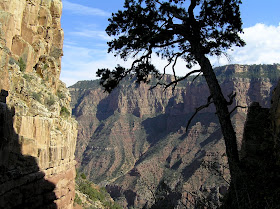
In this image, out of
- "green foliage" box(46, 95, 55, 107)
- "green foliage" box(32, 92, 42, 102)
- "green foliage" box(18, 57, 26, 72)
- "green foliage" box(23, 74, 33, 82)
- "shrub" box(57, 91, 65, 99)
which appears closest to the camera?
"green foliage" box(32, 92, 42, 102)

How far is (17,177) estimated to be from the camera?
13.1 metres

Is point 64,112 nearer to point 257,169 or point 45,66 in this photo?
point 45,66

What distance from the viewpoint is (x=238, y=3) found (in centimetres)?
909

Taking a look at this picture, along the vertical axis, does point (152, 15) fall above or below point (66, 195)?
above

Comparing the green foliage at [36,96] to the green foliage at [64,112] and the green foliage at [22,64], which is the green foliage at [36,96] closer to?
the green foliage at [22,64]

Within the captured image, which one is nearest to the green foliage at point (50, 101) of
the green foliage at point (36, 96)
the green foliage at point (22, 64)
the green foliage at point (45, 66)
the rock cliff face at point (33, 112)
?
the rock cliff face at point (33, 112)

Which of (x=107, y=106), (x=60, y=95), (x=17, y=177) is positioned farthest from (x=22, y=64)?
(x=107, y=106)

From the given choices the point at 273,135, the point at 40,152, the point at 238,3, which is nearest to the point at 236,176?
the point at 273,135

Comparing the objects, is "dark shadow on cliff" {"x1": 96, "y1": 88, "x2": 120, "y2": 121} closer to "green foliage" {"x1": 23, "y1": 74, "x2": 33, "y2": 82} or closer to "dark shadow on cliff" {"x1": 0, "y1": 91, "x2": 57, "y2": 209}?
"green foliage" {"x1": 23, "y1": 74, "x2": 33, "y2": 82}

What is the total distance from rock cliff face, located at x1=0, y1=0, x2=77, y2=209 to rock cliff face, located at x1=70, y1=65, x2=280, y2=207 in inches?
1999

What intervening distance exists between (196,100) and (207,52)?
148 m

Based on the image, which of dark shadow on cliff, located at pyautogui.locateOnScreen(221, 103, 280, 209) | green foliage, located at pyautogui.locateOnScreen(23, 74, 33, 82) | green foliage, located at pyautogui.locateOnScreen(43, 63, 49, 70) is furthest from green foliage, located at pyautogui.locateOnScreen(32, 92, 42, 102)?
dark shadow on cliff, located at pyautogui.locateOnScreen(221, 103, 280, 209)

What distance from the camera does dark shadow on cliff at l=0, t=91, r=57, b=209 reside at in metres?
10.8

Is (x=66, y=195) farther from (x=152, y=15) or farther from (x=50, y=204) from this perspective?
(x=152, y=15)
